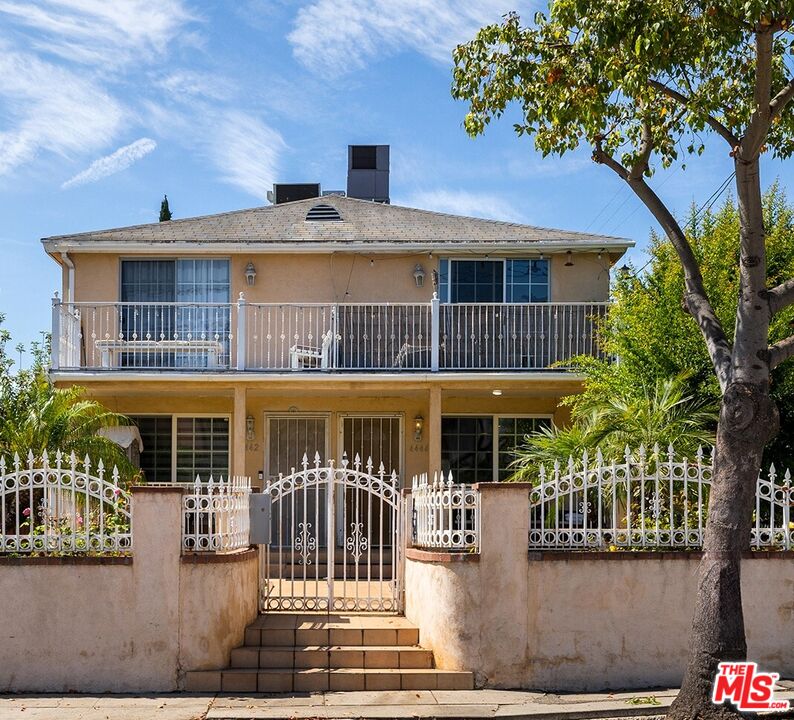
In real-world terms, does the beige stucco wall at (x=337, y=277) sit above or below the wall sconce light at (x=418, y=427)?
above

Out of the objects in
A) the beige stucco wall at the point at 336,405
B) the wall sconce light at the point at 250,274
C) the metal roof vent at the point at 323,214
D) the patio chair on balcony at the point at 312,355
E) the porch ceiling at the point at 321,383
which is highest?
the metal roof vent at the point at 323,214

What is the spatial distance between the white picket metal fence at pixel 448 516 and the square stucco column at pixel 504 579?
132 millimetres

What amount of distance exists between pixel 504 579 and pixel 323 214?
10.2 m

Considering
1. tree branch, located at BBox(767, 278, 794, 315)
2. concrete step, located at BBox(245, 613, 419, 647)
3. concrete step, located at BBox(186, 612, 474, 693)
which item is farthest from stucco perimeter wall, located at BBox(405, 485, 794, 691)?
tree branch, located at BBox(767, 278, 794, 315)

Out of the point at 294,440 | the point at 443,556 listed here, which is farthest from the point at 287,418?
the point at 443,556

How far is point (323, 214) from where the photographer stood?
19.0 m

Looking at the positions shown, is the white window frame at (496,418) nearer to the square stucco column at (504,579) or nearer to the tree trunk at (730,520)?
the square stucco column at (504,579)

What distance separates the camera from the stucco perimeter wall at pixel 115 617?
10.2 m

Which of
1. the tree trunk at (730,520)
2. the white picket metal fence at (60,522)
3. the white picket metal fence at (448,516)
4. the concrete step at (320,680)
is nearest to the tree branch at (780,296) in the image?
the tree trunk at (730,520)

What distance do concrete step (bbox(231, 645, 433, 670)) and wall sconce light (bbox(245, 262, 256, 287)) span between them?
8326 mm

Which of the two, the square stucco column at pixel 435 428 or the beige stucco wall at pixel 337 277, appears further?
the beige stucco wall at pixel 337 277

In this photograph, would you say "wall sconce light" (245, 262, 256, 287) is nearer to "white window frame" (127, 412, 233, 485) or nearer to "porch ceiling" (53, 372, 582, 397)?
"porch ceiling" (53, 372, 582, 397)

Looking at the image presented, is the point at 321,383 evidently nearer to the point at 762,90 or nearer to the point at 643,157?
the point at 643,157

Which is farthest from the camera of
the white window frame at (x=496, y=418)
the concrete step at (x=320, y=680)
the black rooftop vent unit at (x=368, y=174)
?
→ the black rooftop vent unit at (x=368, y=174)
